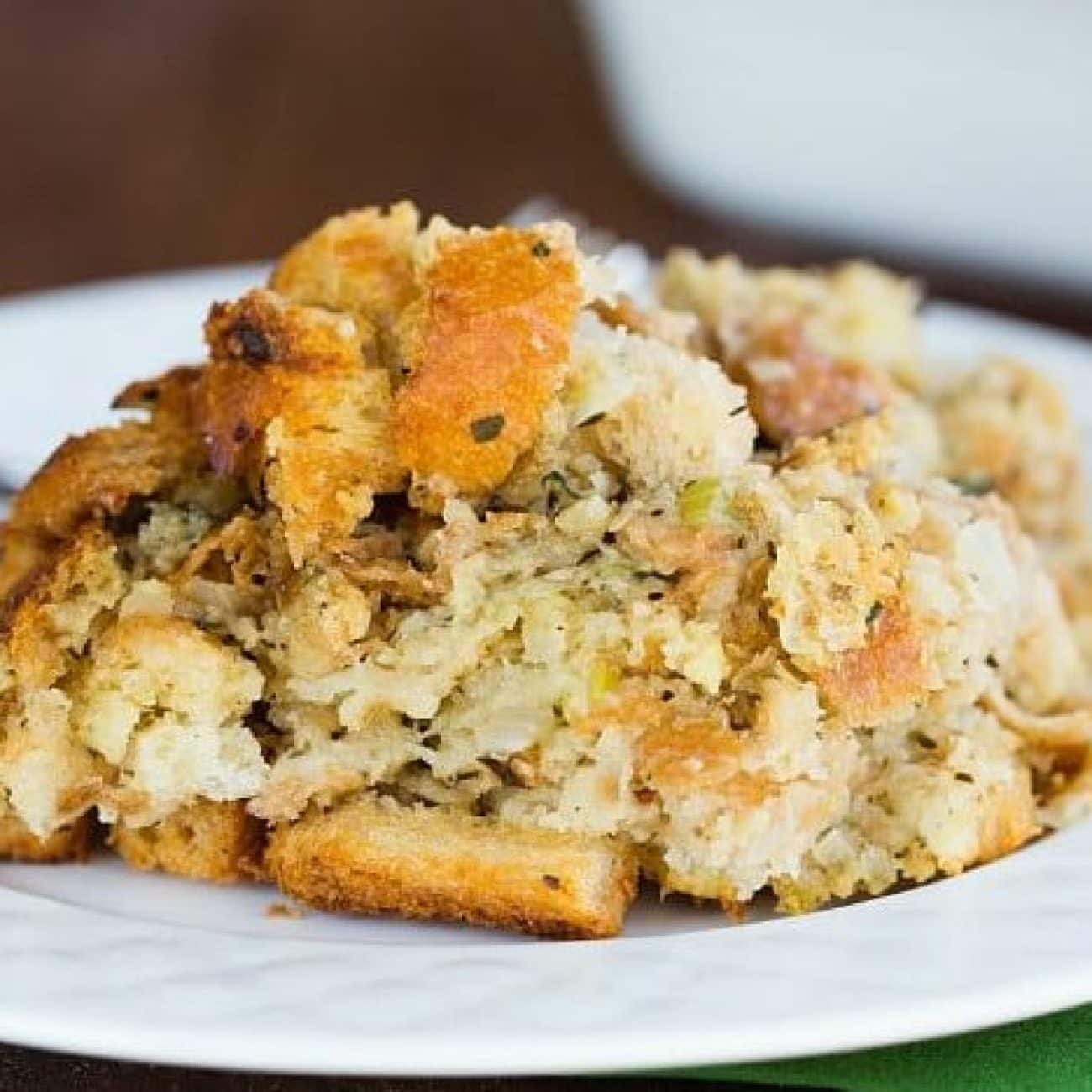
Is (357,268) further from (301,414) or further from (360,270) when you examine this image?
(301,414)

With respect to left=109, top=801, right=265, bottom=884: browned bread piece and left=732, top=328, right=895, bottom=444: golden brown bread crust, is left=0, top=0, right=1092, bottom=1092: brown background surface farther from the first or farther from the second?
left=109, top=801, right=265, bottom=884: browned bread piece

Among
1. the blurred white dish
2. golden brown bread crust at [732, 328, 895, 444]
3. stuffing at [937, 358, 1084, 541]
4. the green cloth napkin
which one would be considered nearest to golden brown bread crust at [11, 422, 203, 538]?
golden brown bread crust at [732, 328, 895, 444]

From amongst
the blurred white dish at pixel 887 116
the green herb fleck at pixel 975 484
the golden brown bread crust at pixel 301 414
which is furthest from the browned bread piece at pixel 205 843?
the blurred white dish at pixel 887 116

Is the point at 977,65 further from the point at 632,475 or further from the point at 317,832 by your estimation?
the point at 317,832

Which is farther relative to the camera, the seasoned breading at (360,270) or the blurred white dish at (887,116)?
→ the blurred white dish at (887,116)

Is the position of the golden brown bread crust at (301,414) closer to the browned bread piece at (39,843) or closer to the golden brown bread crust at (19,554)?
the golden brown bread crust at (19,554)

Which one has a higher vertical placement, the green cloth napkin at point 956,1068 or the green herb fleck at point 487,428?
the green herb fleck at point 487,428

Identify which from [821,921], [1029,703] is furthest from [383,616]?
[1029,703]
